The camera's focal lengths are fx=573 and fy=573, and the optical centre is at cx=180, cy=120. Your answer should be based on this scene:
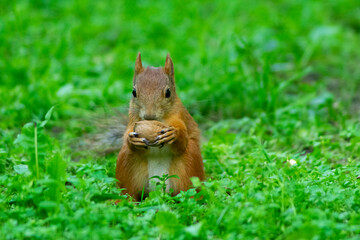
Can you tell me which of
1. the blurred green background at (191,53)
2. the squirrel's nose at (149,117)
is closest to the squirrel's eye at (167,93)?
the squirrel's nose at (149,117)

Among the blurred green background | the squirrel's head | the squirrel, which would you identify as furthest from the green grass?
the squirrel's head

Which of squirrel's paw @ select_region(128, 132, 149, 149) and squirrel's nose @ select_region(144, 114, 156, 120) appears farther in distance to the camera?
squirrel's nose @ select_region(144, 114, 156, 120)

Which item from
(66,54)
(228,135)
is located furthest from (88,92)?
(228,135)

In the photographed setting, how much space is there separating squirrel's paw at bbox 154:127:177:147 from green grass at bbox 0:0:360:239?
1.11ft

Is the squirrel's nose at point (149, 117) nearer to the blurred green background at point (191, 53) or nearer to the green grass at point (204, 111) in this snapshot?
the green grass at point (204, 111)

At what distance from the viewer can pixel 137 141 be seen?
311 centimetres

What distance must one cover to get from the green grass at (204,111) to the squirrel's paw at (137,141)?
23 centimetres

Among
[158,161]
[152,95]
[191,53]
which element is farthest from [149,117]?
[191,53]

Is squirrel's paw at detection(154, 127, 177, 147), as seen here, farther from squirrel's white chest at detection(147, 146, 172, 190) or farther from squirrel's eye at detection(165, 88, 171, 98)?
squirrel's eye at detection(165, 88, 171, 98)

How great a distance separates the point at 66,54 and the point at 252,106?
7.23 feet

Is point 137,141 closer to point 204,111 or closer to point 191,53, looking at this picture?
point 204,111

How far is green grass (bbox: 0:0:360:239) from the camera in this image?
2.53m

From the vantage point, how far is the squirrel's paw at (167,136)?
308 cm

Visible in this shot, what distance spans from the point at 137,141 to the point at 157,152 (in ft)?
0.61
